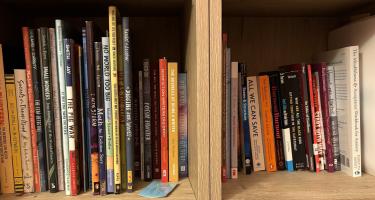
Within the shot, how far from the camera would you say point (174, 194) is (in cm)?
66

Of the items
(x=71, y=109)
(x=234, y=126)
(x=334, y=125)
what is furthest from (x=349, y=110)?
(x=71, y=109)

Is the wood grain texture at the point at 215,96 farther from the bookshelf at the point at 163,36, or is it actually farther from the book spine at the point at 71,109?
the book spine at the point at 71,109

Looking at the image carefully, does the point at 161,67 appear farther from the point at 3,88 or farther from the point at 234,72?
the point at 3,88

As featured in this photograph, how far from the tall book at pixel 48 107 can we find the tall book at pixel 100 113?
3.8 inches

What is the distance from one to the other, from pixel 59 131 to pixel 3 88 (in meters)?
0.14

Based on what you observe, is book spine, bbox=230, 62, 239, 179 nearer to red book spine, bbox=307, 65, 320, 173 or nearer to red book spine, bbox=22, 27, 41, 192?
red book spine, bbox=307, 65, 320, 173

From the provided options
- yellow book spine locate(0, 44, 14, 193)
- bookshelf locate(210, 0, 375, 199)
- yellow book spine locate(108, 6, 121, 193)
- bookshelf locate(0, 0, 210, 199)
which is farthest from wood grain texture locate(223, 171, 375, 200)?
yellow book spine locate(0, 44, 14, 193)

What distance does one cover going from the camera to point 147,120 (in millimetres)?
746

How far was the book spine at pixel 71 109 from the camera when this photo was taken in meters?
0.65

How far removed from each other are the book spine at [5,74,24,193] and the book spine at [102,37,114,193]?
18cm

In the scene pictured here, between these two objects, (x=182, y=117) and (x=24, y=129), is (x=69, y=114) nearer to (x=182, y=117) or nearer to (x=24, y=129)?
(x=24, y=129)

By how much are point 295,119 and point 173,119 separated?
0.31 m

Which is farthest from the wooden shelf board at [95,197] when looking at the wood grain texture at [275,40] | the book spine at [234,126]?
the wood grain texture at [275,40]

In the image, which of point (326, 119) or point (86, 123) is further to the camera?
point (326, 119)
